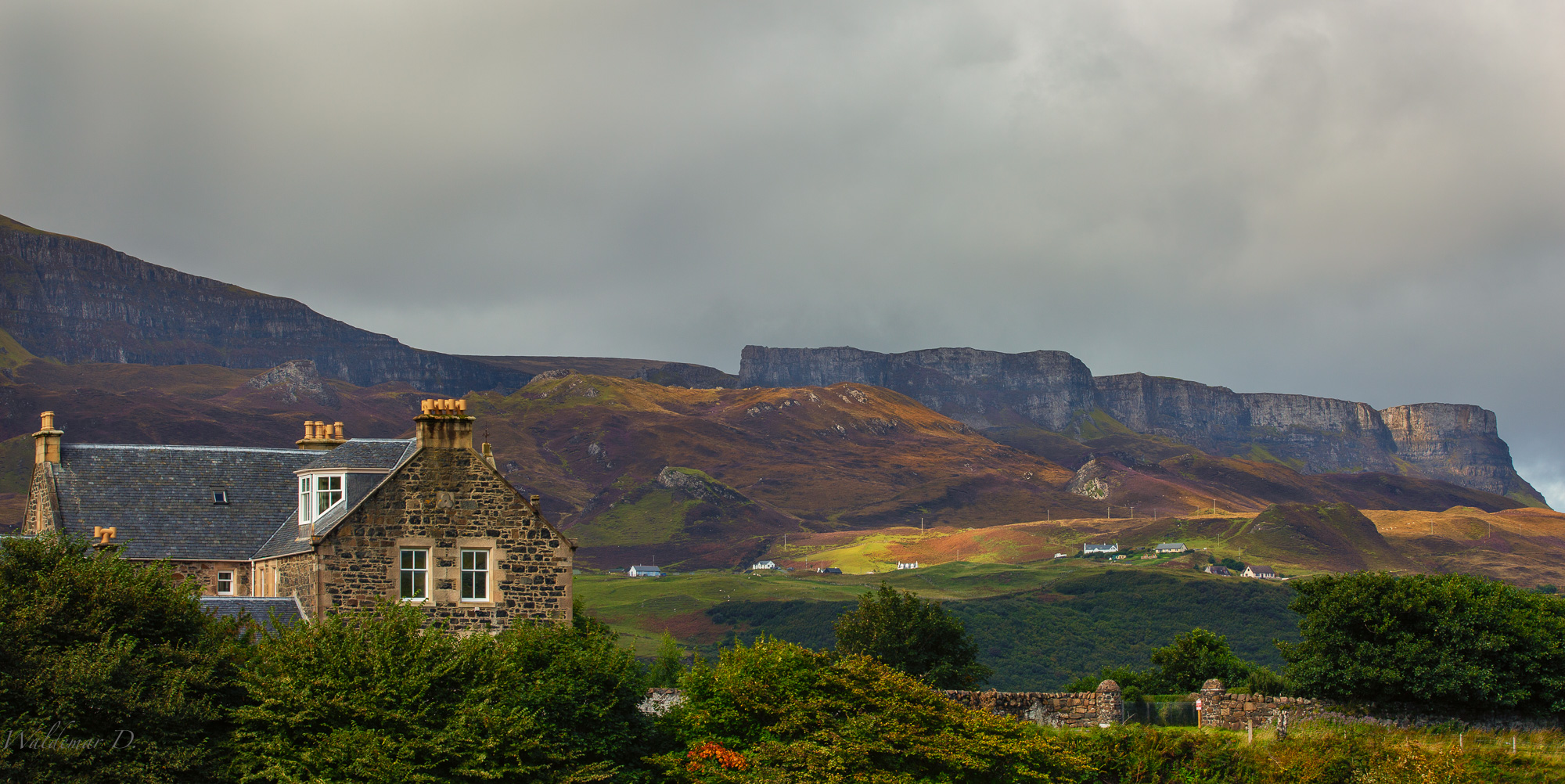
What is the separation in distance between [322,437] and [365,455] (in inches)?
413

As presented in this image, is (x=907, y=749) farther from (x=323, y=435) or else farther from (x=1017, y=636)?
(x=1017, y=636)

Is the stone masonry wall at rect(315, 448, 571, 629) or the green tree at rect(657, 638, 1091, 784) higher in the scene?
the stone masonry wall at rect(315, 448, 571, 629)

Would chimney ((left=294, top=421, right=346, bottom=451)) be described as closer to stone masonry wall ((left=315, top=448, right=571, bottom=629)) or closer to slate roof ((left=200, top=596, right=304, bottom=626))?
slate roof ((left=200, top=596, right=304, bottom=626))

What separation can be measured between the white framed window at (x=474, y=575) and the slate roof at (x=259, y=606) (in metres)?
4.10

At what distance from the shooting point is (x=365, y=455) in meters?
36.7

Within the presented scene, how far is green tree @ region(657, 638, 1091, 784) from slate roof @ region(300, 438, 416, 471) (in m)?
11.5

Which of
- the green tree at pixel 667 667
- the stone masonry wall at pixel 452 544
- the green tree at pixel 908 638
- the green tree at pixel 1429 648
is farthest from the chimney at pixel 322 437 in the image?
the green tree at pixel 1429 648

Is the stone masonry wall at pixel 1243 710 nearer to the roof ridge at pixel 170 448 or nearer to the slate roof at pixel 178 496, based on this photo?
the slate roof at pixel 178 496

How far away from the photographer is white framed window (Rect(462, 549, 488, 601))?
33.4 m

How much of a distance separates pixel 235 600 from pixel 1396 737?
3014 centimetres

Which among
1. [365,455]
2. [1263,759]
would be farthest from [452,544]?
[1263,759]

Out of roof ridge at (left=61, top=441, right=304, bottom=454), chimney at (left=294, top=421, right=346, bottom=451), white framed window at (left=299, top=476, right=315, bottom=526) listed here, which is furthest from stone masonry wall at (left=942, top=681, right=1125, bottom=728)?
chimney at (left=294, top=421, right=346, bottom=451)

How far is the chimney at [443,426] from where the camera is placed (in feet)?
109

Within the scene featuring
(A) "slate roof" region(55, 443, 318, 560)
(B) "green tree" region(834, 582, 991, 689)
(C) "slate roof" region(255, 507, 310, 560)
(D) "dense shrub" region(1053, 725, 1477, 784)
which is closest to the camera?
(D) "dense shrub" region(1053, 725, 1477, 784)
